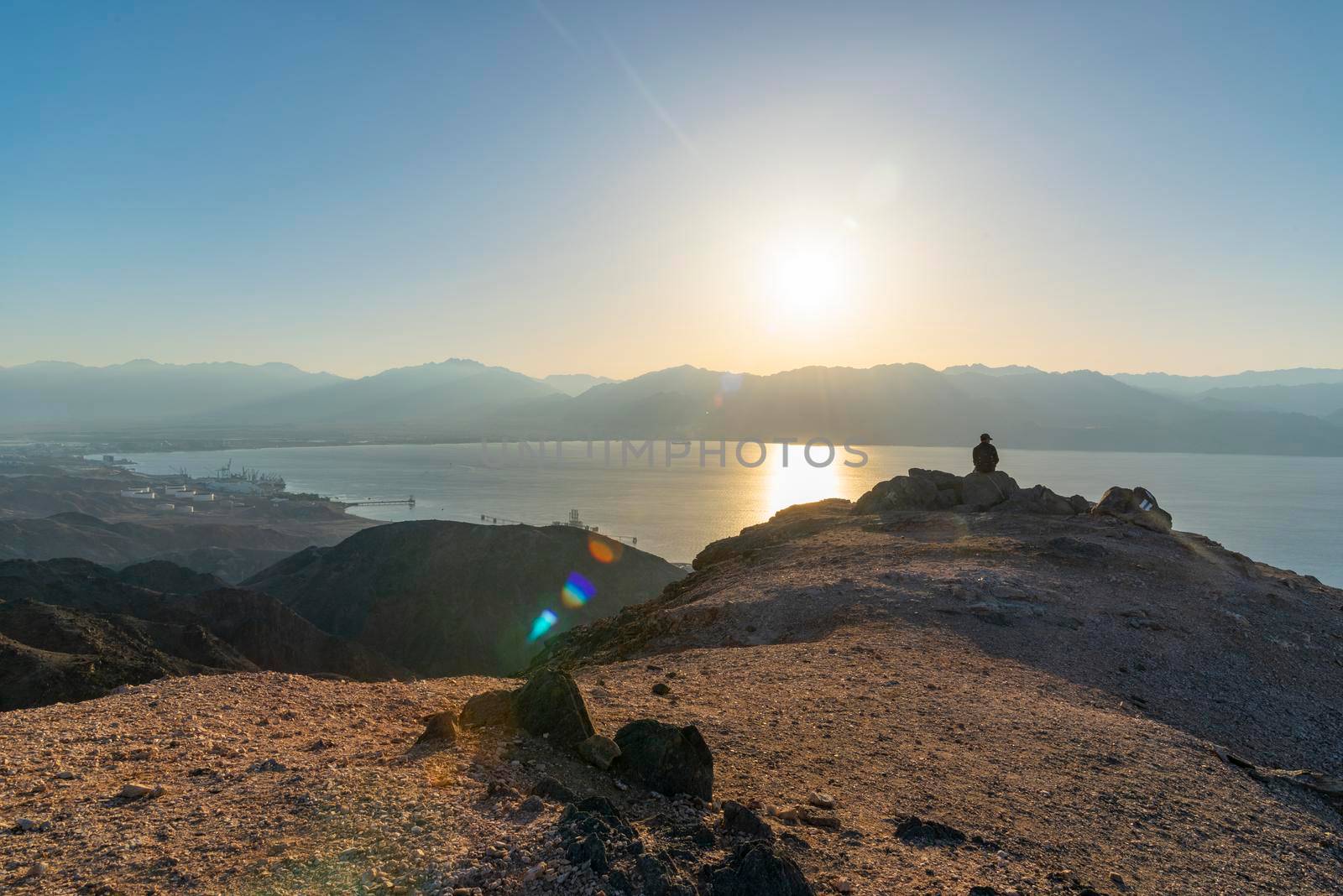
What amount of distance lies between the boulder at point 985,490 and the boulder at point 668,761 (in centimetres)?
1583

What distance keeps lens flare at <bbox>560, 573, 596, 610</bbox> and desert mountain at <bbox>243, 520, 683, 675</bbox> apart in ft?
0.18

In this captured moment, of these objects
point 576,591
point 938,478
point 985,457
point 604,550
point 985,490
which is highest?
point 985,457

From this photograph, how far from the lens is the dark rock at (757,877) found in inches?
145

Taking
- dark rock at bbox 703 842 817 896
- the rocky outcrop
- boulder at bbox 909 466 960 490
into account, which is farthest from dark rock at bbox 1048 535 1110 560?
dark rock at bbox 703 842 817 896

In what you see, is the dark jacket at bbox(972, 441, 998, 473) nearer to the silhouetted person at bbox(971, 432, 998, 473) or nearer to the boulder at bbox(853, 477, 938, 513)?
the silhouetted person at bbox(971, 432, 998, 473)

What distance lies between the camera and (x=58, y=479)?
113625 mm

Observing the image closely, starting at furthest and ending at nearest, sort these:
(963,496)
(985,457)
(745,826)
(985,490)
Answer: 1. (963,496)
2. (985,457)
3. (985,490)
4. (745,826)

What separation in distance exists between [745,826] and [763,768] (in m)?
1.54

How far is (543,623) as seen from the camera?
131ft

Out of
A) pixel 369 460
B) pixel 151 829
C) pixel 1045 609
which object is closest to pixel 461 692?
pixel 151 829

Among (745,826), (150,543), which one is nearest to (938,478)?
(745,826)

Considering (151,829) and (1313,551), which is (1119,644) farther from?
(1313,551)

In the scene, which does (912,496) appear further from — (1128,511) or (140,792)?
(140,792)

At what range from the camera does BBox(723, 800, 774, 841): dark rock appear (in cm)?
430
